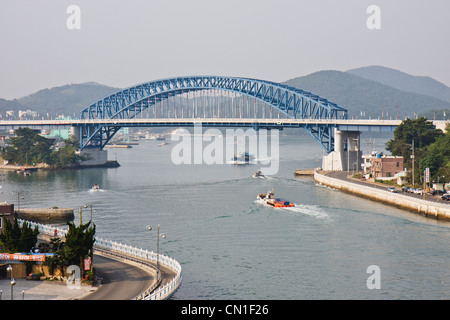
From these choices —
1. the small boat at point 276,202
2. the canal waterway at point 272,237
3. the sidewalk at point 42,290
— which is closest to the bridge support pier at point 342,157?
the canal waterway at point 272,237

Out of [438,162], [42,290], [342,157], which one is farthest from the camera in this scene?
[342,157]

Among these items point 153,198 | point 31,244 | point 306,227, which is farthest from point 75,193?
point 31,244

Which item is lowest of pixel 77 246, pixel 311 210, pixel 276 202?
pixel 311 210

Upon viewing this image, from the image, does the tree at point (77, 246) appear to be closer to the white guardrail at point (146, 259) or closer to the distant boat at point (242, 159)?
the white guardrail at point (146, 259)

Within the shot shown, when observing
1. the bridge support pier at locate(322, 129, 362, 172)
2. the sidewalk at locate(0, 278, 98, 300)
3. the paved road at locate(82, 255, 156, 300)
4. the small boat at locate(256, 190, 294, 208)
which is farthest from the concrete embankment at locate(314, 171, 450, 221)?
the sidewalk at locate(0, 278, 98, 300)

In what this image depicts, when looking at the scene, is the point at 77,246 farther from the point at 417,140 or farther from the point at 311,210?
the point at 417,140

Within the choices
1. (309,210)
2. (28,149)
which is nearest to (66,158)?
(28,149)
